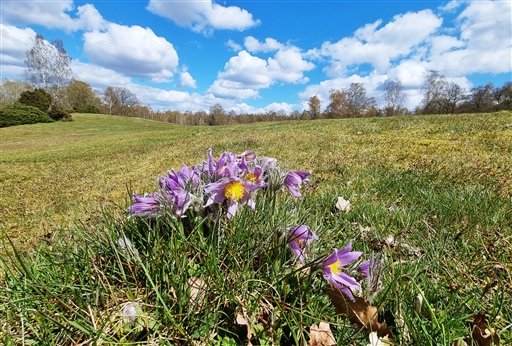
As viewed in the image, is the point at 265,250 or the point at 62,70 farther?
the point at 62,70

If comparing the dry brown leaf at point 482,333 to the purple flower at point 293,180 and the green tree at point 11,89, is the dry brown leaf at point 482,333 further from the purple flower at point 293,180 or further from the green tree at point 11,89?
the green tree at point 11,89

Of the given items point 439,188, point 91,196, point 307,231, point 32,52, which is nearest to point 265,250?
point 307,231

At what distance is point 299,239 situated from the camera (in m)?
1.36

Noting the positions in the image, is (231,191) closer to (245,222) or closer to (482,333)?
(245,222)

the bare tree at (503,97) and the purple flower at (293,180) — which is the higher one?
the bare tree at (503,97)

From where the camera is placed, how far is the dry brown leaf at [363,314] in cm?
112

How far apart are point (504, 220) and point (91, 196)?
259 inches

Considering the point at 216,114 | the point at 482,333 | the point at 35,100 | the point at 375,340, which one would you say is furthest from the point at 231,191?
the point at 216,114

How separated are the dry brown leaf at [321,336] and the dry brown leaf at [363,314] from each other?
0.10 meters

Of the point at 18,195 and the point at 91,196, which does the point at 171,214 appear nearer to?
the point at 91,196

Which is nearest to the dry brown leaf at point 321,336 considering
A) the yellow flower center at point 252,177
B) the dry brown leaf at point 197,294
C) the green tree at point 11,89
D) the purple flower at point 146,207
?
the dry brown leaf at point 197,294

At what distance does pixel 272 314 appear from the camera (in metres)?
1.14

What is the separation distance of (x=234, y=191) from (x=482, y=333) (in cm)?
120

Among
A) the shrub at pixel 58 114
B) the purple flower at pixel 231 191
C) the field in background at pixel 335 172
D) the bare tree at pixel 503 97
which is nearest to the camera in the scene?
the purple flower at pixel 231 191
